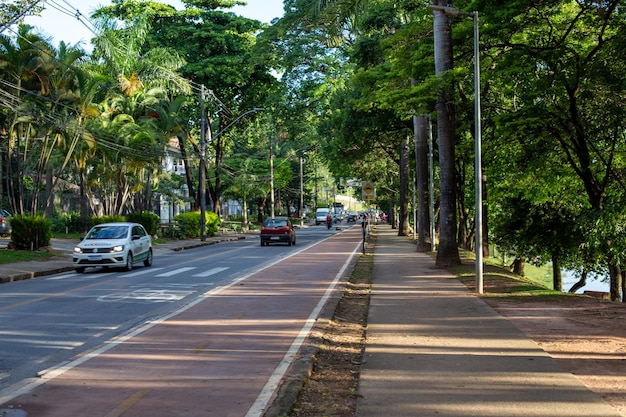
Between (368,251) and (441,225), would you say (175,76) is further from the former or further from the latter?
(441,225)

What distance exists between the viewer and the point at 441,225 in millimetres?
22062

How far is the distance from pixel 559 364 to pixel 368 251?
24.7 m

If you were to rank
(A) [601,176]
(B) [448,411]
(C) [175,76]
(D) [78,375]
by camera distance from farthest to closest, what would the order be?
(C) [175,76] < (A) [601,176] < (D) [78,375] < (B) [448,411]

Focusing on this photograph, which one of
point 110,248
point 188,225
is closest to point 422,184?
point 110,248

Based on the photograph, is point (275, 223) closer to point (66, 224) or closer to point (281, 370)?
point (66, 224)

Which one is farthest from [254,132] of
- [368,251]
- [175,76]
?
[368,251]

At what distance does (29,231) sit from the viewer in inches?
1118

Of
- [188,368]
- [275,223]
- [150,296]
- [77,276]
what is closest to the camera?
[188,368]

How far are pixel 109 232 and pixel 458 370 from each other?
1722 centimetres

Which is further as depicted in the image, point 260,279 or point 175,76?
point 175,76

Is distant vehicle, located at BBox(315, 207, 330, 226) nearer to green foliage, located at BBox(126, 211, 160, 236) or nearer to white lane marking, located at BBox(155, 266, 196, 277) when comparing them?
green foliage, located at BBox(126, 211, 160, 236)

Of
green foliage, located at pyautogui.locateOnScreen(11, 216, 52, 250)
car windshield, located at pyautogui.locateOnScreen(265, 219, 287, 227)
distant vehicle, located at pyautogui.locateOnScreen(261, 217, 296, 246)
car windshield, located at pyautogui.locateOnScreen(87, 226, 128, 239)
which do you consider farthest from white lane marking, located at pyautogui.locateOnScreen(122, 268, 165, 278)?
car windshield, located at pyautogui.locateOnScreen(265, 219, 287, 227)

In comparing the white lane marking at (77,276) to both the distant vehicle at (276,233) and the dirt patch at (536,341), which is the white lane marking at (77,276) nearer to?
the dirt patch at (536,341)

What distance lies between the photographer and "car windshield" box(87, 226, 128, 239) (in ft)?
→ 74.5
